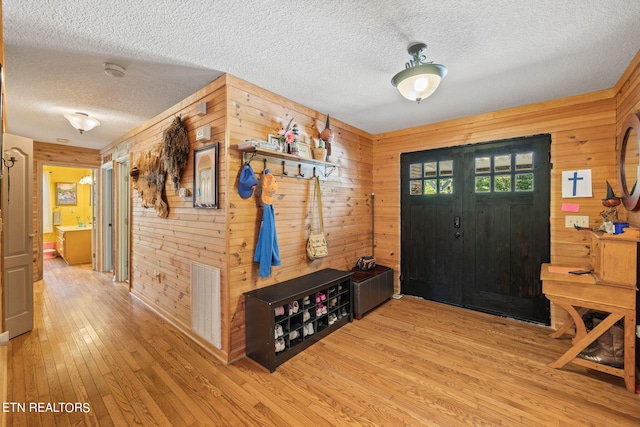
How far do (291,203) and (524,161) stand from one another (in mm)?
2769

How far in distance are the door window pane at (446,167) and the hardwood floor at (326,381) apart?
1.93 metres

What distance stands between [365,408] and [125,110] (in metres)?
3.97

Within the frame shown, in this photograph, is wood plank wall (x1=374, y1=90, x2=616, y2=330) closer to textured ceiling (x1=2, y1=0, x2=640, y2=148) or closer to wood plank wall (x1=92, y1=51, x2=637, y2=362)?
wood plank wall (x1=92, y1=51, x2=637, y2=362)

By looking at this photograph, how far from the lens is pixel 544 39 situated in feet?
6.40

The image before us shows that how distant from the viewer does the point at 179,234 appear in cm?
311

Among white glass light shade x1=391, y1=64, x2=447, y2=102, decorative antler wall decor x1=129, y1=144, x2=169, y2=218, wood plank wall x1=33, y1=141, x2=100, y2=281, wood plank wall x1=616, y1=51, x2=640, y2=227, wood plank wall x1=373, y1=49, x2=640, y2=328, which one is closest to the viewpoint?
white glass light shade x1=391, y1=64, x2=447, y2=102

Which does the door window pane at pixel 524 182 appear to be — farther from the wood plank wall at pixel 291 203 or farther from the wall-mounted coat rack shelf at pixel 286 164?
the wall-mounted coat rack shelf at pixel 286 164

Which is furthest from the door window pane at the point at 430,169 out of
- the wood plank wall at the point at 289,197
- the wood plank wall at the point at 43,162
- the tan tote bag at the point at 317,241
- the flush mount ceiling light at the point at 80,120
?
the wood plank wall at the point at 43,162

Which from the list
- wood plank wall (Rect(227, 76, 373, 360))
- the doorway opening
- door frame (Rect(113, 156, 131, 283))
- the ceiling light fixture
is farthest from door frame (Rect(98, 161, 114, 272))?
wood plank wall (Rect(227, 76, 373, 360))

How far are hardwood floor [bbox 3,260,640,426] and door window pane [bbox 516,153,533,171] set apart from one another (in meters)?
1.82

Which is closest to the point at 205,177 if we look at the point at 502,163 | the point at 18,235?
the point at 18,235

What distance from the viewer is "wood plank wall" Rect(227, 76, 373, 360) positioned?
252 cm

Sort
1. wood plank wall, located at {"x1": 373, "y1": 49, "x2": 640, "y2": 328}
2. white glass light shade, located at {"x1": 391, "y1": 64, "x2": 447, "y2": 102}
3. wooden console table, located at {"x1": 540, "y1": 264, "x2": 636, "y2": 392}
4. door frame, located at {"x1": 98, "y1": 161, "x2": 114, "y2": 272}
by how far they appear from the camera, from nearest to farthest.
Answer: white glass light shade, located at {"x1": 391, "y1": 64, "x2": 447, "y2": 102} → wooden console table, located at {"x1": 540, "y1": 264, "x2": 636, "y2": 392} → wood plank wall, located at {"x1": 373, "y1": 49, "x2": 640, "y2": 328} → door frame, located at {"x1": 98, "y1": 161, "x2": 114, "y2": 272}

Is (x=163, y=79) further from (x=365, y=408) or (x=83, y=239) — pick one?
(x=83, y=239)
